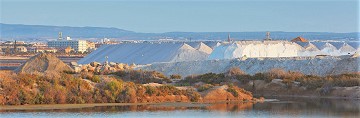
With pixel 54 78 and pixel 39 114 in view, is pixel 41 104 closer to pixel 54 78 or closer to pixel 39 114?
pixel 54 78

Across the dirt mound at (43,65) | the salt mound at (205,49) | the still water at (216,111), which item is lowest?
the still water at (216,111)

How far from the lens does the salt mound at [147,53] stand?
247 feet

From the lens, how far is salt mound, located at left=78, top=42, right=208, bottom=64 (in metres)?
75.2

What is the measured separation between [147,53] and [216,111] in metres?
53.1

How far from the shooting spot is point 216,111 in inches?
1172

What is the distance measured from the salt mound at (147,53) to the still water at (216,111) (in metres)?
40.3

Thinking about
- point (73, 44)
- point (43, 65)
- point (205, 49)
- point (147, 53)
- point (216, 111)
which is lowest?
point (216, 111)

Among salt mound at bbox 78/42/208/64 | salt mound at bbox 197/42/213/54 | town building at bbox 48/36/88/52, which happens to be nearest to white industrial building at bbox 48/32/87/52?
town building at bbox 48/36/88/52

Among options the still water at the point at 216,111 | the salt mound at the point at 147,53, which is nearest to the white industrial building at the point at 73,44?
the salt mound at the point at 147,53

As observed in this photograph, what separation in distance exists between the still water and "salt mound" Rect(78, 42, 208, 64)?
1587 inches

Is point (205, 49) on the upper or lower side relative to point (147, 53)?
upper

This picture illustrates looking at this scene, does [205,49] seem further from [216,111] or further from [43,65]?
[216,111]

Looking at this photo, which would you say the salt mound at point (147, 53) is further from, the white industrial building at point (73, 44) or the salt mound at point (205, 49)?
the white industrial building at point (73, 44)

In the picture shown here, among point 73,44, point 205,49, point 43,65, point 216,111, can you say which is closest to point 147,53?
point 205,49
